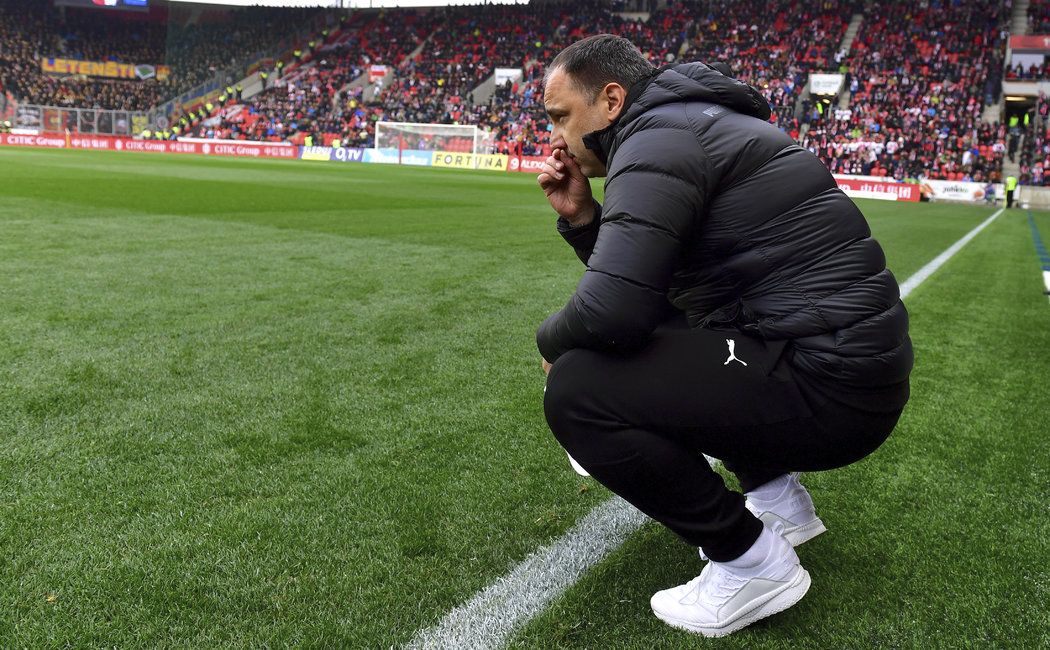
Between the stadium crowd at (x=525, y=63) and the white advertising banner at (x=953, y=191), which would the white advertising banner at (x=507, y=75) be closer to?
the stadium crowd at (x=525, y=63)

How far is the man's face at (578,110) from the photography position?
6.73ft

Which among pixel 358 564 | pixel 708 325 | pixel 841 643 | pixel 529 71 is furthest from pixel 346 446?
pixel 529 71

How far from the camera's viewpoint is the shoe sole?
1956mm

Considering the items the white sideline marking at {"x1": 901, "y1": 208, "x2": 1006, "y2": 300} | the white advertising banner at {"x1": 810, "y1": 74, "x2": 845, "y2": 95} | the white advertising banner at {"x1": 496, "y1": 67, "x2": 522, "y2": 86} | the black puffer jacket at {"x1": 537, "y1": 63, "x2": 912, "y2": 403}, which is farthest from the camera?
the white advertising banner at {"x1": 496, "y1": 67, "x2": 522, "y2": 86}

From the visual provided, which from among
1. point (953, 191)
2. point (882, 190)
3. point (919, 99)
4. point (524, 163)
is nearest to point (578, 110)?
point (882, 190)

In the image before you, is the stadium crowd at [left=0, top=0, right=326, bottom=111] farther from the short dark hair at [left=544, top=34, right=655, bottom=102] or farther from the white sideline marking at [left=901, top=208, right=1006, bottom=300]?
the short dark hair at [left=544, top=34, right=655, bottom=102]

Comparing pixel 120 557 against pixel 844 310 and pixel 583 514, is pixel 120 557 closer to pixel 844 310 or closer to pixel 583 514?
pixel 583 514

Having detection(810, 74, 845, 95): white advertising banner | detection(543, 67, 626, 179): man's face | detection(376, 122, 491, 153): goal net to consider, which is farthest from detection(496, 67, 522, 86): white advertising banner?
detection(543, 67, 626, 179): man's face

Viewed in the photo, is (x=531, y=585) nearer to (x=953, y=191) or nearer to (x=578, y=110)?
(x=578, y=110)

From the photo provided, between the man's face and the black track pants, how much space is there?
59 centimetres

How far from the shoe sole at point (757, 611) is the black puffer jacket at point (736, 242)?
568 millimetres

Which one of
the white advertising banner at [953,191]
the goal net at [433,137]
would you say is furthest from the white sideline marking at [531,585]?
the goal net at [433,137]

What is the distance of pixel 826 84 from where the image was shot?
35.6 meters

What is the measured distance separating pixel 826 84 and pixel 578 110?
1488 inches
